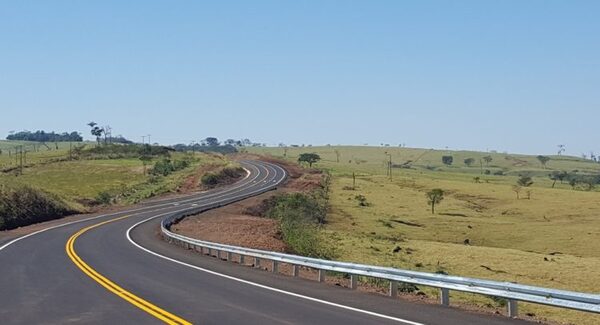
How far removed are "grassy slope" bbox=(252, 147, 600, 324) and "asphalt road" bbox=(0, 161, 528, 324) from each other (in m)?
7.14

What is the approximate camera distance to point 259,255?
27.2 m

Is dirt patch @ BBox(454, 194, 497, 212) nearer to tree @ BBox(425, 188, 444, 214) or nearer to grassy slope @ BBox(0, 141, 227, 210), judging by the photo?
tree @ BBox(425, 188, 444, 214)

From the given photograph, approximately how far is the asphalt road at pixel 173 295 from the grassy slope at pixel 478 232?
7.14 m

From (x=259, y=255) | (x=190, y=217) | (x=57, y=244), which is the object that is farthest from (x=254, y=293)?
(x=190, y=217)

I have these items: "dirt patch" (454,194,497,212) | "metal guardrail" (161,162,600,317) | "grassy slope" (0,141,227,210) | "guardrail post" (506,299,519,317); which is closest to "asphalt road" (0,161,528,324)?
"guardrail post" (506,299,519,317)

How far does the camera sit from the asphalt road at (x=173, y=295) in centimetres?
1516

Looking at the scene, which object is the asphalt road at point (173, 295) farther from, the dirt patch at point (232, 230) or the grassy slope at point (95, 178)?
the grassy slope at point (95, 178)

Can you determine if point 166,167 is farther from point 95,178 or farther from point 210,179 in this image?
point 210,179

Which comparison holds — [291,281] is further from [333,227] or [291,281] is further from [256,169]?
[256,169]

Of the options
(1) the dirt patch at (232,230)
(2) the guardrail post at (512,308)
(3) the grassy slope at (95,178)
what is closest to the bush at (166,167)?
(3) the grassy slope at (95,178)

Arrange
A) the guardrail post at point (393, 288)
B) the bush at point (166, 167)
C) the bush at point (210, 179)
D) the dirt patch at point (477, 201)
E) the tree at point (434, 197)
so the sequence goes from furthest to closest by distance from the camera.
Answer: the bush at point (166, 167) → the bush at point (210, 179) → the dirt patch at point (477, 201) → the tree at point (434, 197) → the guardrail post at point (393, 288)

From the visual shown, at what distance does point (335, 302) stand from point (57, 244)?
25.5 metres

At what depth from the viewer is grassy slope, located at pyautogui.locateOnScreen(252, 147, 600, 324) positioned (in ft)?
135

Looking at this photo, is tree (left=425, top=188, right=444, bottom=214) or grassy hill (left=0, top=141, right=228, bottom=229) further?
tree (left=425, top=188, right=444, bottom=214)
